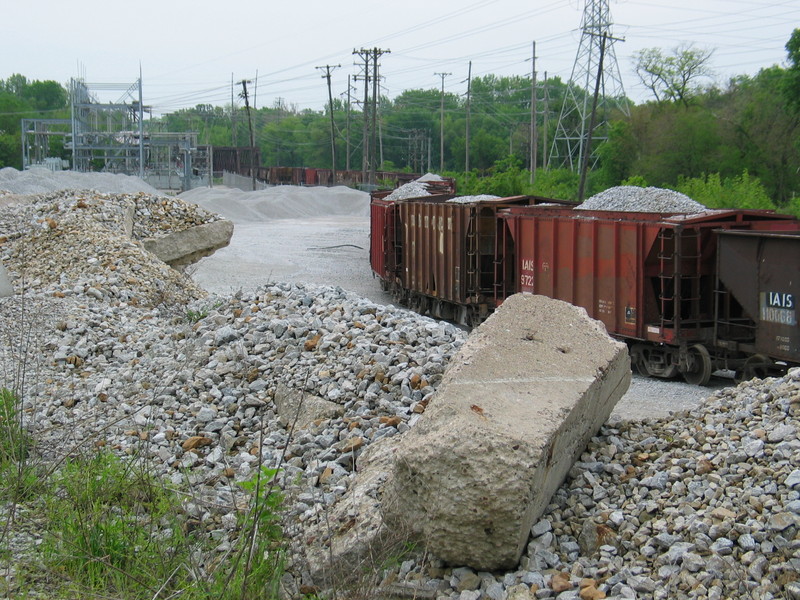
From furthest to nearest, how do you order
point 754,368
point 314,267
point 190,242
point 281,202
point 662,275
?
1. point 281,202
2. point 314,267
3. point 190,242
4. point 662,275
5. point 754,368

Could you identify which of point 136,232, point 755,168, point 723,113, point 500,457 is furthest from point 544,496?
point 723,113

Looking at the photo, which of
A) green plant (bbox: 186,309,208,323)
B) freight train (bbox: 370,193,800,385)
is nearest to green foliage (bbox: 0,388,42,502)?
green plant (bbox: 186,309,208,323)

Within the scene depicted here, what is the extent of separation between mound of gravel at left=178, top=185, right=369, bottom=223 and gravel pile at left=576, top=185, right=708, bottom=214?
36.6 meters

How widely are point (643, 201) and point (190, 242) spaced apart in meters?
10.6

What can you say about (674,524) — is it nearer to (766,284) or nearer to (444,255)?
(766,284)

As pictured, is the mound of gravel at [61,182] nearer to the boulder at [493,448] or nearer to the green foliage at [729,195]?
the green foliage at [729,195]

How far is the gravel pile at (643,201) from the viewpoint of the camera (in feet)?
54.6

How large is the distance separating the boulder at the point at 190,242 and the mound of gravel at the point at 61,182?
1983 cm

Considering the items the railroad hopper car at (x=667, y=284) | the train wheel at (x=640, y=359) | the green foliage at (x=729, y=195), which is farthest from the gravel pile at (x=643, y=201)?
the green foliage at (x=729, y=195)

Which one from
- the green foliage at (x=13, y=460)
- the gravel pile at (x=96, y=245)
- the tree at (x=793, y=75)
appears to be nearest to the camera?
the green foliage at (x=13, y=460)

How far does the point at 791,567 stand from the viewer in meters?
4.86

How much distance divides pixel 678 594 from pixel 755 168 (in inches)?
1623

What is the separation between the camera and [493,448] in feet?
17.7

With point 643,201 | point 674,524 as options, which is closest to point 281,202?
point 643,201
